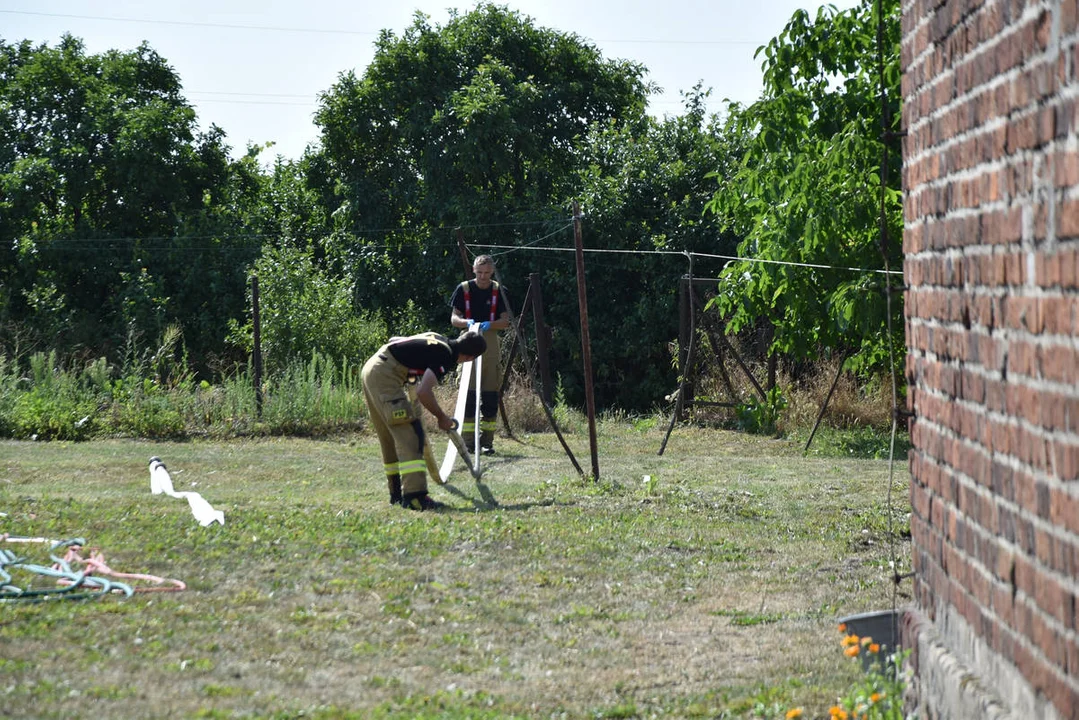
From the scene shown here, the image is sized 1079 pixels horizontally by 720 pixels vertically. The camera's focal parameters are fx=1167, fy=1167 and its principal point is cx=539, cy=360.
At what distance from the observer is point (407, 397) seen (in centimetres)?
930

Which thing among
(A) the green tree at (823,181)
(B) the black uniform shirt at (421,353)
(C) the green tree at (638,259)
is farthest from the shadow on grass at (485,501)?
(C) the green tree at (638,259)

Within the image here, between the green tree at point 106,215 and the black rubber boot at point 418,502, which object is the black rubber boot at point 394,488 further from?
the green tree at point 106,215

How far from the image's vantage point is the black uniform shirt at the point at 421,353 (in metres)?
9.23

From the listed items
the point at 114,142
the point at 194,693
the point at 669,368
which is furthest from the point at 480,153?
the point at 194,693

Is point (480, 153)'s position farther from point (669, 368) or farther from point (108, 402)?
point (108, 402)

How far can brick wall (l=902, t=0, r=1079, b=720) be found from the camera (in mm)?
2662

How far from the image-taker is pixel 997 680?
10.6ft

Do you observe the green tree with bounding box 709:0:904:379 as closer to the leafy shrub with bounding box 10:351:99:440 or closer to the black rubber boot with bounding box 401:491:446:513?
the black rubber boot with bounding box 401:491:446:513

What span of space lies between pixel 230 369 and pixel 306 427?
8618 millimetres

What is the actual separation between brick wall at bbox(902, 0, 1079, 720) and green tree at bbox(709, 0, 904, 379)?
811 centimetres

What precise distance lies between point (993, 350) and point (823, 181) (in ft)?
31.3

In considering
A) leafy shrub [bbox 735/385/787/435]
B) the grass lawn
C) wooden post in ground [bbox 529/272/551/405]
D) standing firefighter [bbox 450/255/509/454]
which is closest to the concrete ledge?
the grass lawn

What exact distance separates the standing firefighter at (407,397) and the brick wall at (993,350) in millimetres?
5374

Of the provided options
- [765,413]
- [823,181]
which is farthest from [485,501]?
[765,413]
